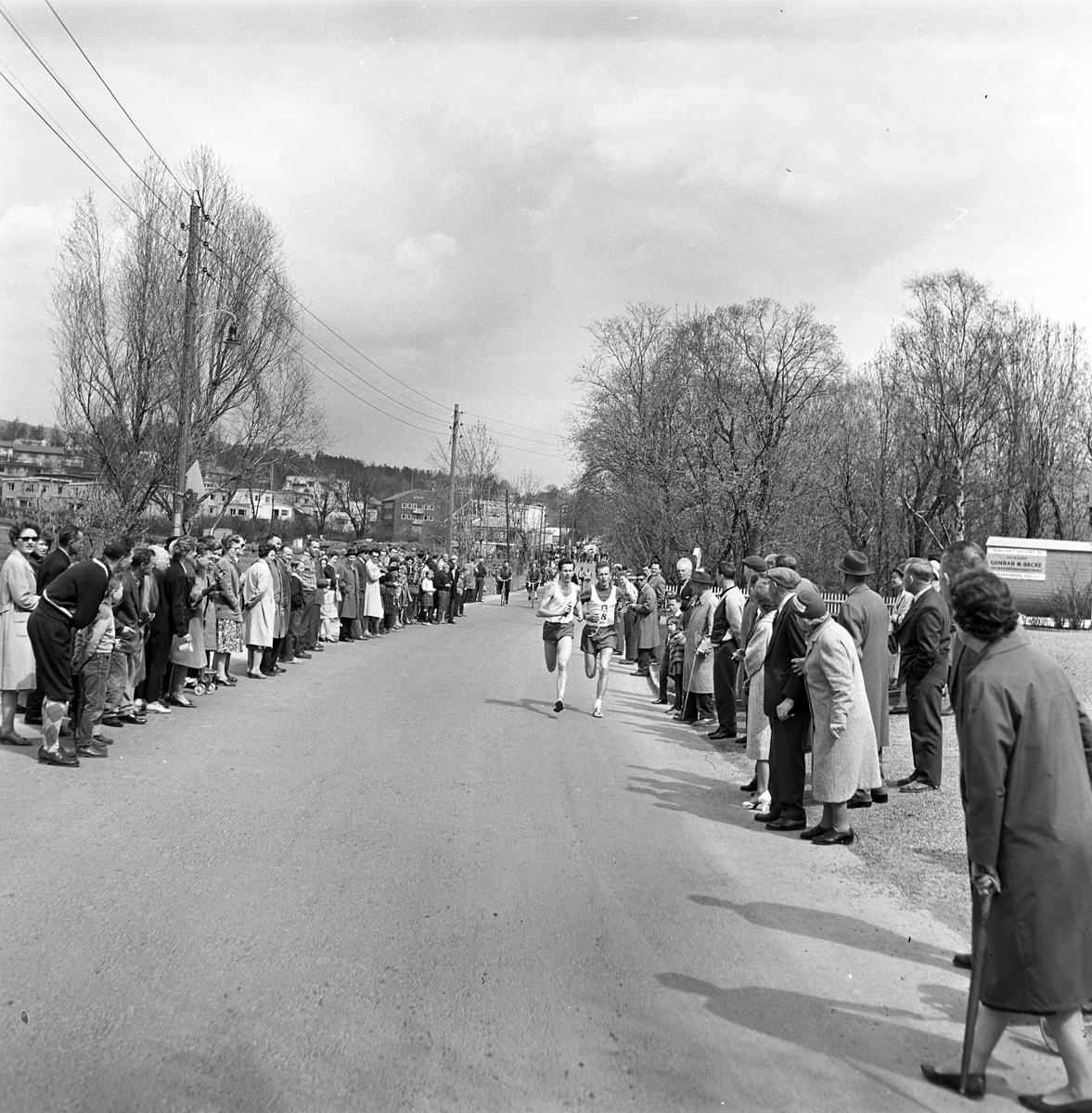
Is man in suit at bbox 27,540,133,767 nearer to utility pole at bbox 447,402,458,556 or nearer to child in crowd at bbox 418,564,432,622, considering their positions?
child in crowd at bbox 418,564,432,622

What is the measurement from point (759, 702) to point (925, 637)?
1.81m

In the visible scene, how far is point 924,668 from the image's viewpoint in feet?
28.4

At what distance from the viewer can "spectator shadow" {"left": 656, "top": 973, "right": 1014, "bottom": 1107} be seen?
3.68 m

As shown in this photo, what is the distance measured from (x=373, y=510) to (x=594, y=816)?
118 metres

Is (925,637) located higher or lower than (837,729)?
higher

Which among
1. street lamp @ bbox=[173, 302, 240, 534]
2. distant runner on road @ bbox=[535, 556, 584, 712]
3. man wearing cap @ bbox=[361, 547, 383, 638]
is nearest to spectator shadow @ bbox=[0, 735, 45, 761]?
distant runner on road @ bbox=[535, 556, 584, 712]

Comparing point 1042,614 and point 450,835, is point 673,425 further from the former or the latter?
point 450,835

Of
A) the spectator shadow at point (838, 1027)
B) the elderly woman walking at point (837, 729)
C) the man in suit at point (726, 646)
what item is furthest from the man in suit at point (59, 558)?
the spectator shadow at point (838, 1027)

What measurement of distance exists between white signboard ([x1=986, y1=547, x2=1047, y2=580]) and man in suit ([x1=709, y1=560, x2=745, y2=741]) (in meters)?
29.0

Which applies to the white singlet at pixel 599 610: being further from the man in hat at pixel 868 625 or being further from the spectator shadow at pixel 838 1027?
the spectator shadow at pixel 838 1027

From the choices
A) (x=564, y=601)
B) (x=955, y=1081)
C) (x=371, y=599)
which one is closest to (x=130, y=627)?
(x=564, y=601)

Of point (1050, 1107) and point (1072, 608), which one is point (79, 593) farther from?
point (1072, 608)

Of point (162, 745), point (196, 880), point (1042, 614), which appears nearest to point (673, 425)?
point (1042, 614)

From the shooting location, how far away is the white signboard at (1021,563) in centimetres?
3669
